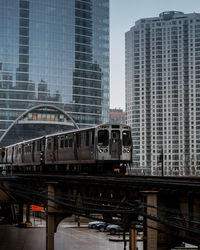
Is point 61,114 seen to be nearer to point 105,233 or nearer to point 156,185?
point 105,233

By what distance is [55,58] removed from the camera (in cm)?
16612

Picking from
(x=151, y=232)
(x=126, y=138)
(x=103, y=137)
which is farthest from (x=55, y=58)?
(x=151, y=232)

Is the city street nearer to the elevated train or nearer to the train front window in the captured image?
the elevated train

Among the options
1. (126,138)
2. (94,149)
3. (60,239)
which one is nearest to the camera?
(94,149)

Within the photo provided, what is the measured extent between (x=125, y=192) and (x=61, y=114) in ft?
483

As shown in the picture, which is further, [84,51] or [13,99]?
[84,51]

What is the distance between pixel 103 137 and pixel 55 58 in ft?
442

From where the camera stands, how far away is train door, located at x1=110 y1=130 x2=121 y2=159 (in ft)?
114

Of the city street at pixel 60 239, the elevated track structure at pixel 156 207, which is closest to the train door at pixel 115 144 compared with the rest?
the elevated track structure at pixel 156 207

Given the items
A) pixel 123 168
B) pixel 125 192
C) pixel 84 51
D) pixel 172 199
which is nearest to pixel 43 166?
pixel 123 168

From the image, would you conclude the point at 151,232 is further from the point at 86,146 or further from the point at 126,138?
the point at 126,138

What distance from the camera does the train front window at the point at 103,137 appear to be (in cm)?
3425

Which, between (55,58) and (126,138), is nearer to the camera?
(126,138)

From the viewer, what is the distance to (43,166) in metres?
47.4
